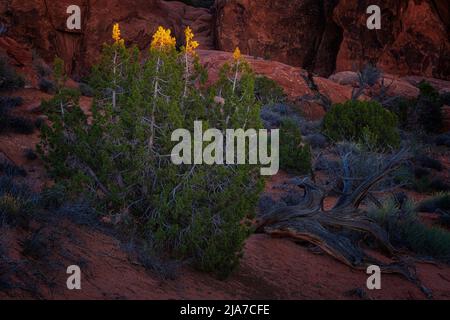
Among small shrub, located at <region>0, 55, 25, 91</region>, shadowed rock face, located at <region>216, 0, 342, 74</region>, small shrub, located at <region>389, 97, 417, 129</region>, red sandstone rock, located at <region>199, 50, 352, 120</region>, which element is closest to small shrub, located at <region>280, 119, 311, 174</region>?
small shrub, located at <region>0, 55, 25, 91</region>

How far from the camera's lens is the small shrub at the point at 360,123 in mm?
15836

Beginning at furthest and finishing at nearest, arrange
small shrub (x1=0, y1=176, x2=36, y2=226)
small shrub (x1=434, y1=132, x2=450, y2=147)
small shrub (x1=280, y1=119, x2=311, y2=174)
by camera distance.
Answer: small shrub (x1=434, y1=132, x2=450, y2=147), small shrub (x1=280, y1=119, x2=311, y2=174), small shrub (x1=0, y1=176, x2=36, y2=226)

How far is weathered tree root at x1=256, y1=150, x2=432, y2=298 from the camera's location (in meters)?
7.36

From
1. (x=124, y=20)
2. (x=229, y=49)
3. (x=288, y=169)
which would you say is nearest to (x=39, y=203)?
(x=288, y=169)

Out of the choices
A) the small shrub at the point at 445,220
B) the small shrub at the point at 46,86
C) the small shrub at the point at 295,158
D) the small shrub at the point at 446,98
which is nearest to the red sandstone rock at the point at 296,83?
the small shrub at the point at 446,98

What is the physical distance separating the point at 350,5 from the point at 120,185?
26175 millimetres

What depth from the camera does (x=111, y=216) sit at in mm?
6688

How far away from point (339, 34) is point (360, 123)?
17.7m

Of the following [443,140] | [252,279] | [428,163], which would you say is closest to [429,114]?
[443,140]

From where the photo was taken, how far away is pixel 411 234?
876 centimetres

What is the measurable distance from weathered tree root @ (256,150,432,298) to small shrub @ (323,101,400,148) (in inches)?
321

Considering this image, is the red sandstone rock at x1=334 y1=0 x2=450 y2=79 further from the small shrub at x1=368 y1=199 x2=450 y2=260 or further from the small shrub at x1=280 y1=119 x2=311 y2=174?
the small shrub at x1=368 y1=199 x2=450 y2=260

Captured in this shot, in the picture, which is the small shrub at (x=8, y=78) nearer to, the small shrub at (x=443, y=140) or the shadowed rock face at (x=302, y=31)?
the shadowed rock face at (x=302, y=31)

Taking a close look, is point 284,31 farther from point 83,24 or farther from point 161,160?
point 161,160
